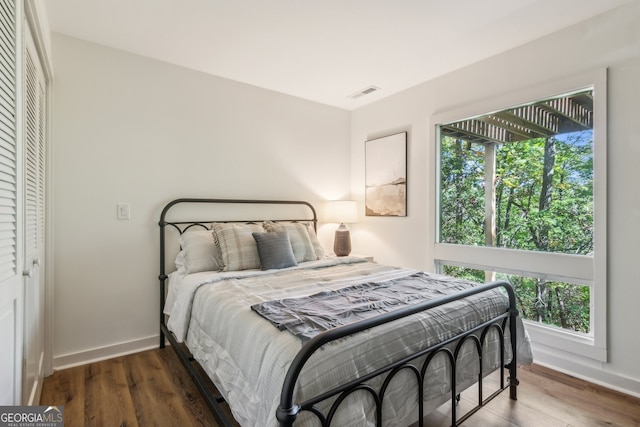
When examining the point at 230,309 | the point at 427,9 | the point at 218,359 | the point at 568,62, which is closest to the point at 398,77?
the point at 427,9

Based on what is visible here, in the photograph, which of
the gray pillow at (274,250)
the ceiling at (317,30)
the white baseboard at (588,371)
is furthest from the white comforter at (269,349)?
the ceiling at (317,30)

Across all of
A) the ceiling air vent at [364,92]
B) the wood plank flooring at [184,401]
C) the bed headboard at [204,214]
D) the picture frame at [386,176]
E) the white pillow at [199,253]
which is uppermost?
the ceiling air vent at [364,92]

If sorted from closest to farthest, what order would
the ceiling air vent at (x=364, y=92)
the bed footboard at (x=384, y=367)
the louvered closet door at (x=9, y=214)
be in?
the bed footboard at (x=384, y=367)
the louvered closet door at (x=9, y=214)
the ceiling air vent at (x=364, y=92)

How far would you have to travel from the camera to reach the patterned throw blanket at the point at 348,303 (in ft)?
4.41

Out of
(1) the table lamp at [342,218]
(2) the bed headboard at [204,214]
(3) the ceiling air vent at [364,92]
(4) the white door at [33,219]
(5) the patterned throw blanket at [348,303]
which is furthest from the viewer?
(1) the table lamp at [342,218]

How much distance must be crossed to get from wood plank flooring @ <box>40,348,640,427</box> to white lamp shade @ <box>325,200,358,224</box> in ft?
6.74

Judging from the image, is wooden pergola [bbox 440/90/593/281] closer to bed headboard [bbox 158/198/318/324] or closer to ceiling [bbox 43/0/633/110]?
ceiling [bbox 43/0/633/110]

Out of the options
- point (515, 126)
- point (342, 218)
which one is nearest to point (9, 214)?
point (342, 218)

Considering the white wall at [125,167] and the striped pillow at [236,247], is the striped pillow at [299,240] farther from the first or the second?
the white wall at [125,167]

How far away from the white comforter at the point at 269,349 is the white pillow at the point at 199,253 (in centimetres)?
17

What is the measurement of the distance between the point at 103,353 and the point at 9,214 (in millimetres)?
1759

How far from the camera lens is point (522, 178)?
2.62 meters

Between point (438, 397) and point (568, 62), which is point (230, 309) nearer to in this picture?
point (438, 397)

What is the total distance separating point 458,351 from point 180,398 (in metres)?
1.66
